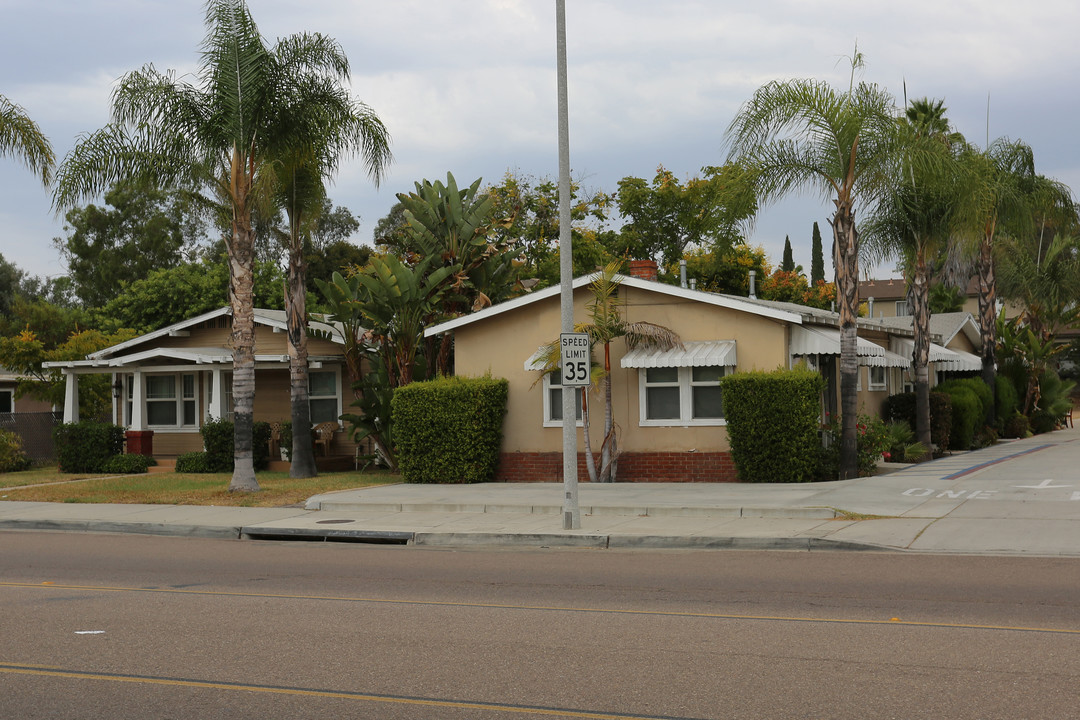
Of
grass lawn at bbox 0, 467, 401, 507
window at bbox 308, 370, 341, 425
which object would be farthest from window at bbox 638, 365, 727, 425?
window at bbox 308, 370, 341, 425

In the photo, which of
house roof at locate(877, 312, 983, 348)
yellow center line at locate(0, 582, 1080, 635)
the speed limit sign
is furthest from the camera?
house roof at locate(877, 312, 983, 348)

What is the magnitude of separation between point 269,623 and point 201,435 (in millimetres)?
19550

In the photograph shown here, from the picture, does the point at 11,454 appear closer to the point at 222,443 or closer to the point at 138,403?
the point at 138,403

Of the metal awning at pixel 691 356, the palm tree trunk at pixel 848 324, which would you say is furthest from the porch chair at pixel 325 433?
the palm tree trunk at pixel 848 324

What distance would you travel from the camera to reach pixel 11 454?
28172 millimetres

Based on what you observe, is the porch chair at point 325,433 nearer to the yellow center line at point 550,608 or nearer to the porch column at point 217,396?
the porch column at point 217,396

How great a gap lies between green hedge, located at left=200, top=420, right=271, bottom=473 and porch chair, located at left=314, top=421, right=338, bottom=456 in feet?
3.76

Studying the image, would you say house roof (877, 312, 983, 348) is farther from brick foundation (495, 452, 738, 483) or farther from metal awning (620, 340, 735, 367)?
brick foundation (495, 452, 738, 483)

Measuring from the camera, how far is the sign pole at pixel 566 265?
14.8 m

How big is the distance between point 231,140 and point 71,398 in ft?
39.6

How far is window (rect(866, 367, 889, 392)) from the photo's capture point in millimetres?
27188

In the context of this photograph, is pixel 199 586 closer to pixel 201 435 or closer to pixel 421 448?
pixel 421 448

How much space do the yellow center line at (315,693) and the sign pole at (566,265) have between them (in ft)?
26.6

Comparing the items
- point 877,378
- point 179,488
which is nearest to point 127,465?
point 179,488
